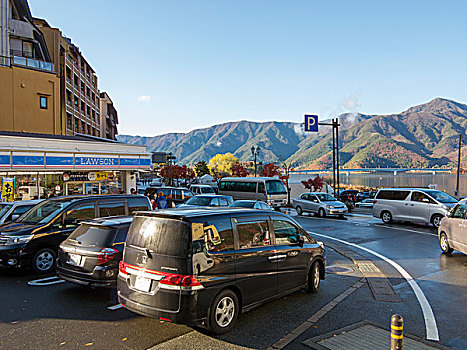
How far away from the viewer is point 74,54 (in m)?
43.9

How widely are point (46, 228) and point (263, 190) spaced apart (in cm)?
2004

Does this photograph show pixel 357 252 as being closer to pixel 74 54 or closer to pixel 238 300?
pixel 238 300

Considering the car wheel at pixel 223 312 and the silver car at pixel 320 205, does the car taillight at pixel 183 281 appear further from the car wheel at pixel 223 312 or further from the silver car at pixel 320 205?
the silver car at pixel 320 205

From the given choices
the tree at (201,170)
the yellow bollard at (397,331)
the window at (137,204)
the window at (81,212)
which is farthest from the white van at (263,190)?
the tree at (201,170)

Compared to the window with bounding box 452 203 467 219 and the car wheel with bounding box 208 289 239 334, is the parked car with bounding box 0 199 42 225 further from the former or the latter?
the window with bounding box 452 203 467 219

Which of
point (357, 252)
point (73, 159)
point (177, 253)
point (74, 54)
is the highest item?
point (74, 54)

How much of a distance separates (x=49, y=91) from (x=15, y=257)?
89.8 feet

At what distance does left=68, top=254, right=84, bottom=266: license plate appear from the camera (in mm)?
6789

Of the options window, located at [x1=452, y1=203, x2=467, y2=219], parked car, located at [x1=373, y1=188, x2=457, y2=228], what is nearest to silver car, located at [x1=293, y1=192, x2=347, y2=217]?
parked car, located at [x1=373, y1=188, x2=457, y2=228]

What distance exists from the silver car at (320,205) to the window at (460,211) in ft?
40.5

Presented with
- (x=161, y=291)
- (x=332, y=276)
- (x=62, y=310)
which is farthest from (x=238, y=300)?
(x=332, y=276)

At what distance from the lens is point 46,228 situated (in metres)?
8.63

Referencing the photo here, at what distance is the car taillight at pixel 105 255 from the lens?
261 inches

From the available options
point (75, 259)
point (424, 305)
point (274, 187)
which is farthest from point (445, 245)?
point (274, 187)
